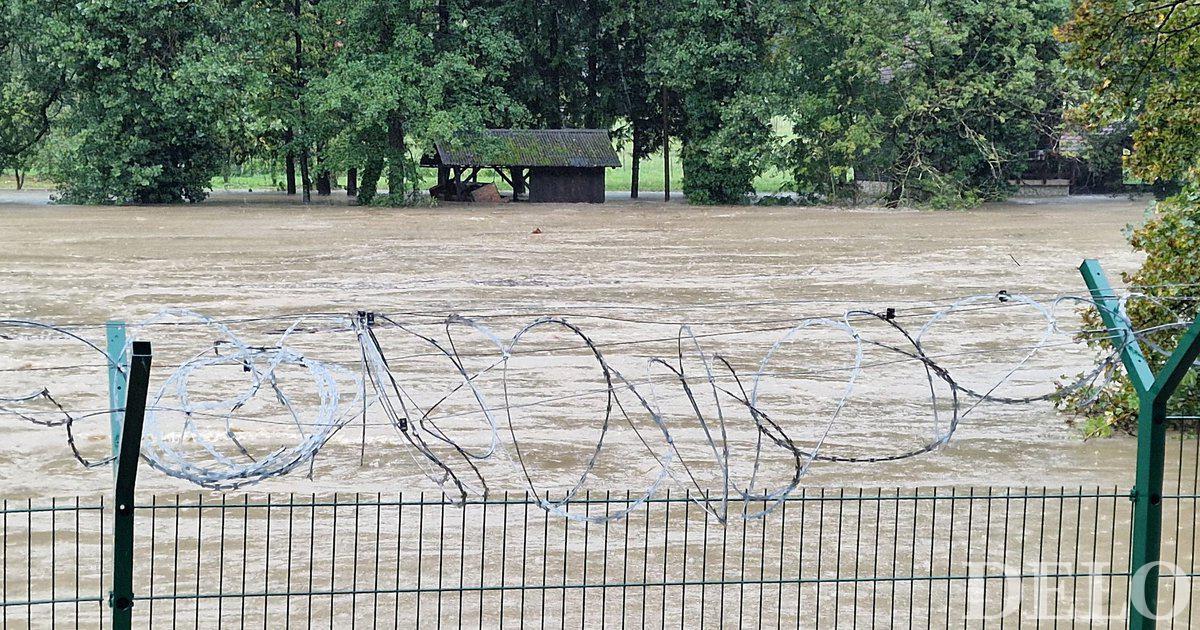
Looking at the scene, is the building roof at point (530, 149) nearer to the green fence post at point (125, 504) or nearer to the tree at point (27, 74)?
the tree at point (27, 74)

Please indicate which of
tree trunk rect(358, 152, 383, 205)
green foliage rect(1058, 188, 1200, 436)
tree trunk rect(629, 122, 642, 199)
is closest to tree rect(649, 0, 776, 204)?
tree trunk rect(629, 122, 642, 199)

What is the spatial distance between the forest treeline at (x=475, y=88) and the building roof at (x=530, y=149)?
97 centimetres

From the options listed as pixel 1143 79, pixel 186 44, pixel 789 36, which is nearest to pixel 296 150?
pixel 186 44

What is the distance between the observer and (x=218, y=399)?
15367 mm

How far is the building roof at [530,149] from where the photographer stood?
50250 millimetres

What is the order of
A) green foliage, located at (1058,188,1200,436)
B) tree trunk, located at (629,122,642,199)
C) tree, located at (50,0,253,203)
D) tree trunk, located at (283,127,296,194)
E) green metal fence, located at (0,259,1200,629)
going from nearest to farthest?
1. green metal fence, located at (0,259,1200,629)
2. green foliage, located at (1058,188,1200,436)
3. tree, located at (50,0,253,203)
4. tree trunk, located at (283,127,296,194)
5. tree trunk, located at (629,122,642,199)

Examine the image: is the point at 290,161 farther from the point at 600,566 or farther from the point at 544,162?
the point at 600,566

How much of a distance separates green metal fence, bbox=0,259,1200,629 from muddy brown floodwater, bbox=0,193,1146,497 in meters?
1.13

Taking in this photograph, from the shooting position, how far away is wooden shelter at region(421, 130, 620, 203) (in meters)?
51.1

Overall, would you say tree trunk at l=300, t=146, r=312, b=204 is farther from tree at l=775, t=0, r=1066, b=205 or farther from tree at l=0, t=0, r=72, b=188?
tree at l=775, t=0, r=1066, b=205

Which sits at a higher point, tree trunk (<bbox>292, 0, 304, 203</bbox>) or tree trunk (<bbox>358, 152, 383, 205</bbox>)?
tree trunk (<bbox>292, 0, 304, 203</bbox>)

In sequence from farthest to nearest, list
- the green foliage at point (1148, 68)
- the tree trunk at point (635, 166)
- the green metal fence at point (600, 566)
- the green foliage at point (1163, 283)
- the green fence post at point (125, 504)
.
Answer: the tree trunk at point (635, 166) < the green foliage at point (1148, 68) < the green foliage at point (1163, 283) < the green metal fence at point (600, 566) < the green fence post at point (125, 504)

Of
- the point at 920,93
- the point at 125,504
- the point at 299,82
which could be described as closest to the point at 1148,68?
the point at 125,504

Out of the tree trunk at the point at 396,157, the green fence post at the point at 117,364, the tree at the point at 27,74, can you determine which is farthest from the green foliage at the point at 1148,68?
the tree at the point at 27,74
